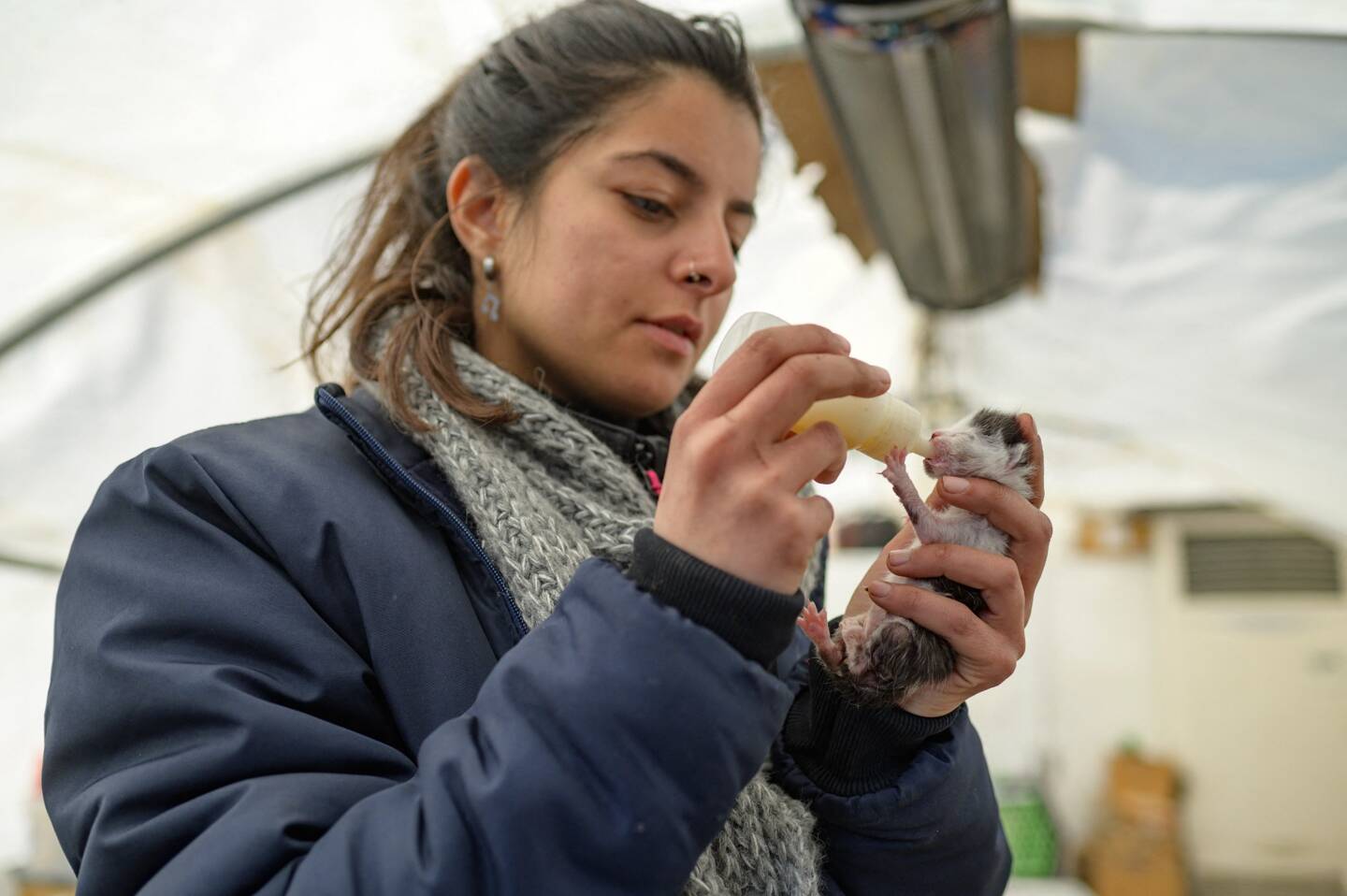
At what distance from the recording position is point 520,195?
4.76 ft

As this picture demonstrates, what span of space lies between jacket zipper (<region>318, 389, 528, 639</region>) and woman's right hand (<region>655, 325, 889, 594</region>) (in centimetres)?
30

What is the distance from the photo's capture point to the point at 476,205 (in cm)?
A: 153

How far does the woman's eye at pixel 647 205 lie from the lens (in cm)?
134

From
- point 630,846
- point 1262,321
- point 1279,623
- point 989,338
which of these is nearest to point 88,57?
point 630,846

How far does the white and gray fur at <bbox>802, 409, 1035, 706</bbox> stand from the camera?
1.17 metres

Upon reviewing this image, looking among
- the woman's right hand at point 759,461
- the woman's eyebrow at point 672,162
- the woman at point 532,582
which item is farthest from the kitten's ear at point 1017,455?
the woman's eyebrow at point 672,162

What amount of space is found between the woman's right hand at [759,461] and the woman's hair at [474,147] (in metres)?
0.47

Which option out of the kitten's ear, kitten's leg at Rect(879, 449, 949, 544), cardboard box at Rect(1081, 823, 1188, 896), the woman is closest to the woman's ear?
the woman

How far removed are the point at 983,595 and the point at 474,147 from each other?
3.19ft

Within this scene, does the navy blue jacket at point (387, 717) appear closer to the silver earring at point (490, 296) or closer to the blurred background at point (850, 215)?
the silver earring at point (490, 296)

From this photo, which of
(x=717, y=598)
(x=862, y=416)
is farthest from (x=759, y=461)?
(x=862, y=416)

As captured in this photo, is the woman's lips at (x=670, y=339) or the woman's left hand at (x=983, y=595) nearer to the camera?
the woman's left hand at (x=983, y=595)

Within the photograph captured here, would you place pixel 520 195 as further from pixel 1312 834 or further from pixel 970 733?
pixel 1312 834

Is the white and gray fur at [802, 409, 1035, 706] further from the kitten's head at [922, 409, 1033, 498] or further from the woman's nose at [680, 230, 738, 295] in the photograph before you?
the woman's nose at [680, 230, 738, 295]
